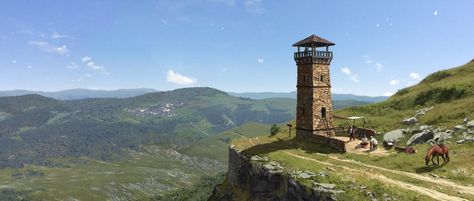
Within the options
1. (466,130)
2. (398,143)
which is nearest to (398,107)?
(398,143)

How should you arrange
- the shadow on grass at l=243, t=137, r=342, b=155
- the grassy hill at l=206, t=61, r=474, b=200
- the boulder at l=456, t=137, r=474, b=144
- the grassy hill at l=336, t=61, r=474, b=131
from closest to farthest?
the grassy hill at l=206, t=61, r=474, b=200 < the boulder at l=456, t=137, r=474, b=144 < the shadow on grass at l=243, t=137, r=342, b=155 < the grassy hill at l=336, t=61, r=474, b=131

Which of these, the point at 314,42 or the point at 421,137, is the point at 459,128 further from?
the point at 314,42

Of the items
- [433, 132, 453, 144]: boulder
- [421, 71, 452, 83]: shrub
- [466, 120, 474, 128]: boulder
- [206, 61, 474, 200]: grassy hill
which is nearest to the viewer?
[206, 61, 474, 200]: grassy hill

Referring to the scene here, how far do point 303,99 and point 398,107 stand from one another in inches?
1059

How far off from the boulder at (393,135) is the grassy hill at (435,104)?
502cm

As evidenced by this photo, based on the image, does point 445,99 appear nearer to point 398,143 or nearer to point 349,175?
point 398,143

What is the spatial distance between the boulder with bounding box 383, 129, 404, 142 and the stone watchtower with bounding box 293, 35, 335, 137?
7994 millimetres

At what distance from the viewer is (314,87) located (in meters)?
60.7

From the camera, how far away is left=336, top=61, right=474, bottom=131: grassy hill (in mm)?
60594

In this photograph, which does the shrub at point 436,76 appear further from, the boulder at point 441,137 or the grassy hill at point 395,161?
the boulder at point 441,137

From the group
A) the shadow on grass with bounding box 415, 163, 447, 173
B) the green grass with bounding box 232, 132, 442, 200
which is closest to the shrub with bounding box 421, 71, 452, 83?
the green grass with bounding box 232, 132, 442, 200

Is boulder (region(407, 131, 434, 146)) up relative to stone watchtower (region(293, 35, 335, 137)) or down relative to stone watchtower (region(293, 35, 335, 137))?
down

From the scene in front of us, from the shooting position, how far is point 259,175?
49594 millimetres

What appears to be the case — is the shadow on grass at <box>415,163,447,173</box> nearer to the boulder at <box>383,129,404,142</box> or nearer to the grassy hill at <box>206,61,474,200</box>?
the grassy hill at <box>206,61,474,200</box>
